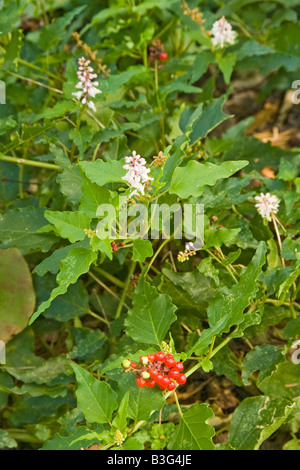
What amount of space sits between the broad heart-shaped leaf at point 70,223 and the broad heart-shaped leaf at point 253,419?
2.01 feet

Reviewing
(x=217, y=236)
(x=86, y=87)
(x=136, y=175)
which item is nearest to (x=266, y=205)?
(x=217, y=236)

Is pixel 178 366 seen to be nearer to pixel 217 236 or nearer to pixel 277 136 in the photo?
pixel 217 236

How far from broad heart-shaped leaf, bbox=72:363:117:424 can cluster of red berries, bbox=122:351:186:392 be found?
0.07 meters

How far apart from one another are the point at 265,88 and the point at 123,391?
1325 mm

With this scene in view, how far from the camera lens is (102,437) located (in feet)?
3.55

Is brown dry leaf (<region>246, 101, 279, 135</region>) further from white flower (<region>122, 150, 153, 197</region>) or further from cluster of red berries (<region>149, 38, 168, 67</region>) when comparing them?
white flower (<region>122, 150, 153, 197</region>)

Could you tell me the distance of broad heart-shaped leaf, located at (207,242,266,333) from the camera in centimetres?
117

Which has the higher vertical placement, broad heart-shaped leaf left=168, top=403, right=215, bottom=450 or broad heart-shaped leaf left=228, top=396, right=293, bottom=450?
broad heart-shaped leaf left=168, top=403, right=215, bottom=450

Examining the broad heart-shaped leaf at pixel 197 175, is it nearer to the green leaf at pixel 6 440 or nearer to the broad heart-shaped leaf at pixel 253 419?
the broad heart-shaped leaf at pixel 253 419

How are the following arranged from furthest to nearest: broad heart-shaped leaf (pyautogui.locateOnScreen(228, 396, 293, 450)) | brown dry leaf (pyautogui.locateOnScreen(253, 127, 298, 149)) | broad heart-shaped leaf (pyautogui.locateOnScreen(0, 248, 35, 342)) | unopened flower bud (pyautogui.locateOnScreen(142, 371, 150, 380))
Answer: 1. brown dry leaf (pyautogui.locateOnScreen(253, 127, 298, 149))
2. broad heart-shaped leaf (pyautogui.locateOnScreen(0, 248, 35, 342))
3. broad heart-shaped leaf (pyautogui.locateOnScreen(228, 396, 293, 450))
4. unopened flower bud (pyautogui.locateOnScreen(142, 371, 150, 380))

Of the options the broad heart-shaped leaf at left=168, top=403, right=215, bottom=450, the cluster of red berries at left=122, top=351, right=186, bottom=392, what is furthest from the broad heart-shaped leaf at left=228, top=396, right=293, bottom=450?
the cluster of red berries at left=122, top=351, right=186, bottom=392

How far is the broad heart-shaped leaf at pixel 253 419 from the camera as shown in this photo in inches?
52.2
